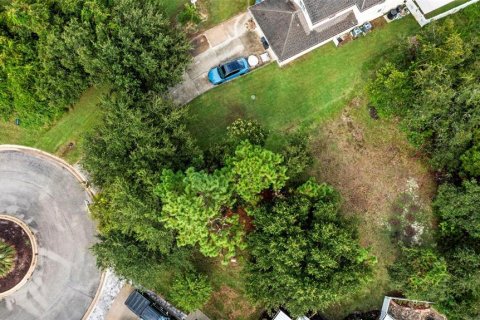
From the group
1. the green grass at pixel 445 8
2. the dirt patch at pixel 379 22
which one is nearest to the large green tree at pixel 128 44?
the dirt patch at pixel 379 22

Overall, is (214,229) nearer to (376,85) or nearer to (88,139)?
(88,139)

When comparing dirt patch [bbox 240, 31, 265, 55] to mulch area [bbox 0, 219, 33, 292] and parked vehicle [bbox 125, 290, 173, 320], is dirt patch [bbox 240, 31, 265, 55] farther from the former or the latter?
mulch area [bbox 0, 219, 33, 292]

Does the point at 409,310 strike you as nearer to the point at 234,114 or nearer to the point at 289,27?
the point at 234,114

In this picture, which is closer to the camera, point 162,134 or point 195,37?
point 162,134

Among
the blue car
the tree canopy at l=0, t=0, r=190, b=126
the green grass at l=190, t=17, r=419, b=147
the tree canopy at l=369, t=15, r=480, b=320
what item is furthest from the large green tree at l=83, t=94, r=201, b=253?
the tree canopy at l=369, t=15, r=480, b=320

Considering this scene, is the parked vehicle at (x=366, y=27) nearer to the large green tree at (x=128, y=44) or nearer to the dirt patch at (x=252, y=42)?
the dirt patch at (x=252, y=42)

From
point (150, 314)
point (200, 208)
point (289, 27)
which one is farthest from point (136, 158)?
point (289, 27)

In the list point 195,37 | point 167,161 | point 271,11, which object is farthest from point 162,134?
point 271,11

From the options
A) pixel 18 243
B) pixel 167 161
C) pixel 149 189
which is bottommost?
pixel 18 243
